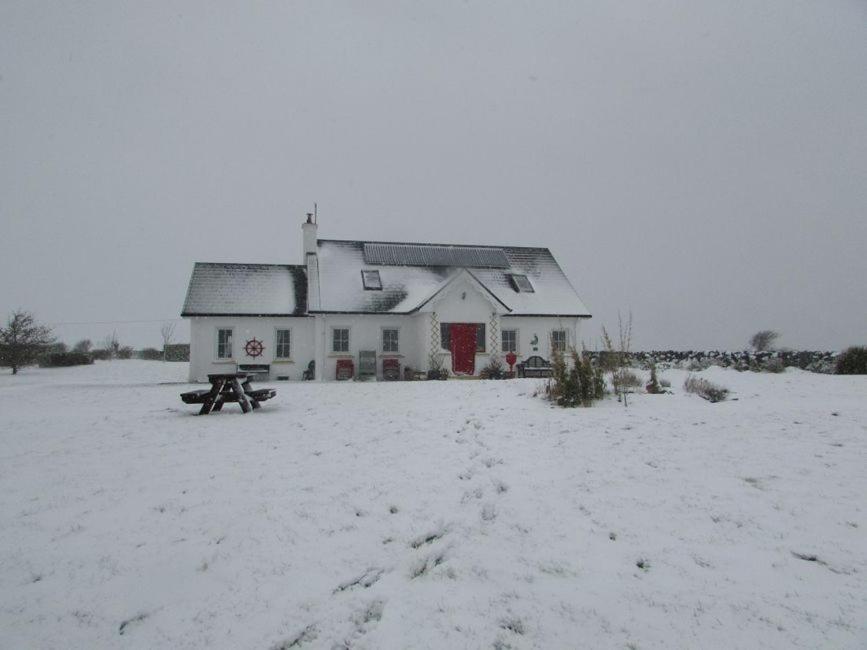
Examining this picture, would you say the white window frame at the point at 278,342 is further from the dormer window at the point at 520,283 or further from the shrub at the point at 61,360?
the shrub at the point at 61,360

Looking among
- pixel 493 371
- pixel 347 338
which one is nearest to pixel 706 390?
pixel 493 371

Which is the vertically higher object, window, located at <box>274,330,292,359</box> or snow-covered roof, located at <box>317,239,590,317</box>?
snow-covered roof, located at <box>317,239,590,317</box>

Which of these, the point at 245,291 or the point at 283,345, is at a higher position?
the point at 245,291

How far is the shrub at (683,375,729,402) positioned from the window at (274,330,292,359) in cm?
1619

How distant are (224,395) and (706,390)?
1007cm

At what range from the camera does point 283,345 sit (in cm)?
2173

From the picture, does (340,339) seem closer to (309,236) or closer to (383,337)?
(383,337)

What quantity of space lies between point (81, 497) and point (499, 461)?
447 cm

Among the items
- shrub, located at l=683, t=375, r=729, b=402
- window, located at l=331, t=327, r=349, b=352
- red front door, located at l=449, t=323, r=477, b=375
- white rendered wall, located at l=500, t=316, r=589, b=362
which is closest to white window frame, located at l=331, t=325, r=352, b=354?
window, located at l=331, t=327, r=349, b=352

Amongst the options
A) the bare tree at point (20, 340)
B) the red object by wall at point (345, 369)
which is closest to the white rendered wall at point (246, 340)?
the red object by wall at point (345, 369)

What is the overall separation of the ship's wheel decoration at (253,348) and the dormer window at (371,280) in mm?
5294

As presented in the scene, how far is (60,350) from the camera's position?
116ft

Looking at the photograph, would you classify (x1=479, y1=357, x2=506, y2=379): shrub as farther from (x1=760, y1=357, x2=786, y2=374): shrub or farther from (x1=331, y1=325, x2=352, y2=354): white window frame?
(x1=760, y1=357, x2=786, y2=374): shrub

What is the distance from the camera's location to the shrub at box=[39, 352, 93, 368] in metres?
30.4
